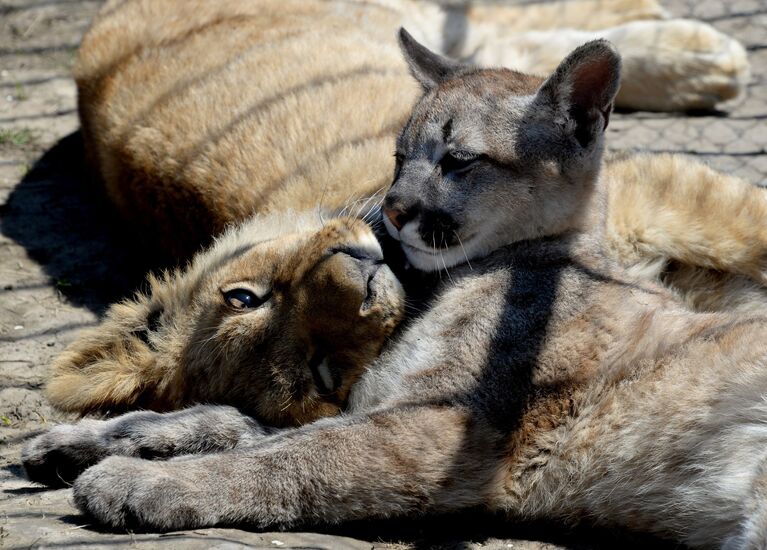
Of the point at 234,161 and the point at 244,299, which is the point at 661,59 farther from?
the point at 244,299

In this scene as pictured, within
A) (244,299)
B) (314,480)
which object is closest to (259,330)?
(244,299)

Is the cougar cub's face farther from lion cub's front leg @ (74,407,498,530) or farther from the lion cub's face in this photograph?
lion cub's front leg @ (74,407,498,530)

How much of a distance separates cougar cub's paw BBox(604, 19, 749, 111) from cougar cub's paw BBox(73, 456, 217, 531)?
443 cm

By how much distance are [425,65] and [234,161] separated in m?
0.98

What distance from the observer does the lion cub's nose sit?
3875mm

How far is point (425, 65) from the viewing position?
181 inches

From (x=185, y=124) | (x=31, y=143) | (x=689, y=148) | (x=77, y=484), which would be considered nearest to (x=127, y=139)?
(x=185, y=124)

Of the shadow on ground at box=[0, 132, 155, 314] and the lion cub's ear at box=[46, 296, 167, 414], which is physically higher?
the lion cub's ear at box=[46, 296, 167, 414]

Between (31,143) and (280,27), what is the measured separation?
2068mm

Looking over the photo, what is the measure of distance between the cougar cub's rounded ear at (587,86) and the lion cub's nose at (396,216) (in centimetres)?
72

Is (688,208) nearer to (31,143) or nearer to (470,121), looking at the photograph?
(470,121)

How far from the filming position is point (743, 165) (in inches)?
231

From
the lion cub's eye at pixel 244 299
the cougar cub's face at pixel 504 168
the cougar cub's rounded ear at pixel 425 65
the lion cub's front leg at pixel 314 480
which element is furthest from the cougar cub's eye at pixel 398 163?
the lion cub's front leg at pixel 314 480

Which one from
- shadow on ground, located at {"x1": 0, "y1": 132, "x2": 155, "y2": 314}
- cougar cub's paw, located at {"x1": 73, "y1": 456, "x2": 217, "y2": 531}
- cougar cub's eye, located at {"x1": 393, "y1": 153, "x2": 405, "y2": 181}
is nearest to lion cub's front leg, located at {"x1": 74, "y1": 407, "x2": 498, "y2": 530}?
cougar cub's paw, located at {"x1": 73, "y1": 456, "x2": 217, "y2": 531}
